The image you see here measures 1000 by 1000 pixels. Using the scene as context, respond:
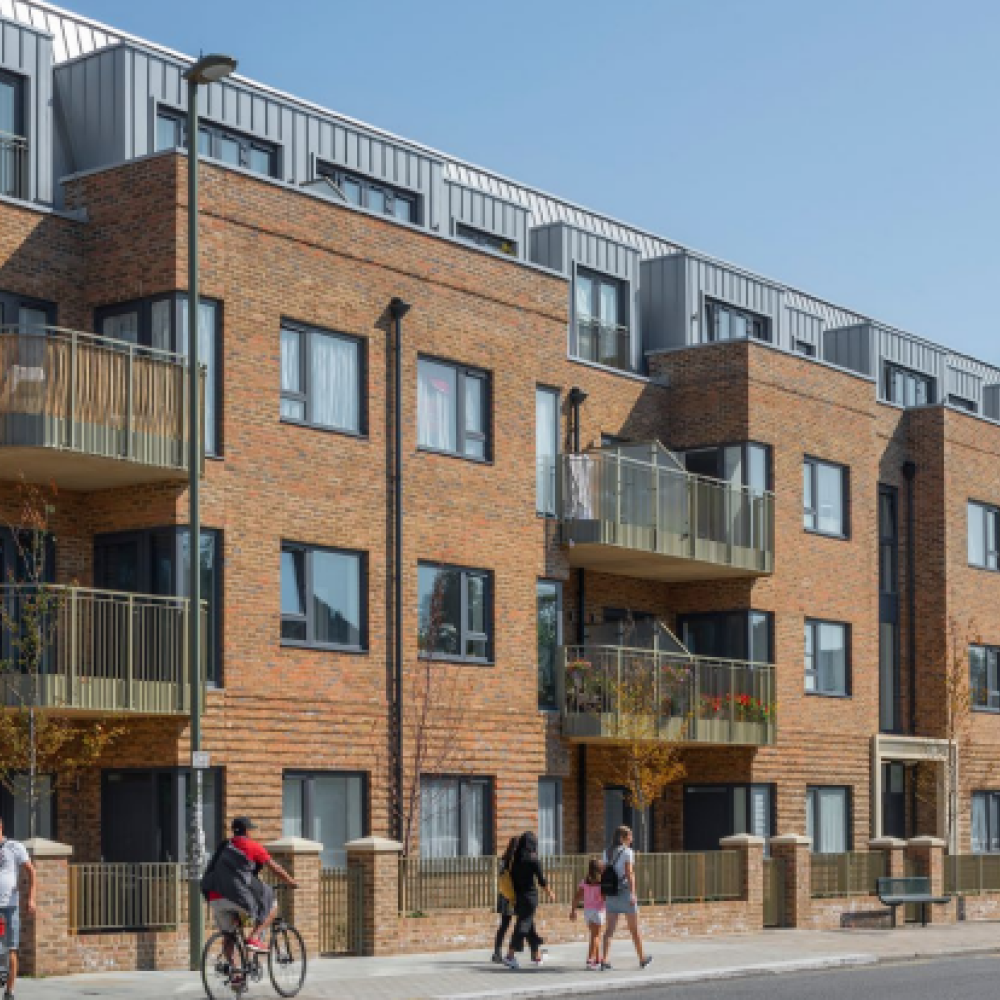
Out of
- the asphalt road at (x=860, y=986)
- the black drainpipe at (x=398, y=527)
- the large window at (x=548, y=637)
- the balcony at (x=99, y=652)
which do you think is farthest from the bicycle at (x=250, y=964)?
the large window at (x=548, y=637)

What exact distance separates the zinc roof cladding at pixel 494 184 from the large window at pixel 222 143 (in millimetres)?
868

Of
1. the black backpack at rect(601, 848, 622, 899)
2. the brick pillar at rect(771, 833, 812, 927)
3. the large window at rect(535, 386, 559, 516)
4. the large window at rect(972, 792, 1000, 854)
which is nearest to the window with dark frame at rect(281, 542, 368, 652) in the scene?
the large window at rect(535, 386, 559, 516)

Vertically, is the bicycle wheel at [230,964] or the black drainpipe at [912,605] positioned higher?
the black drainpipe at [912,605]

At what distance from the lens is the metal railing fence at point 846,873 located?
32.9m

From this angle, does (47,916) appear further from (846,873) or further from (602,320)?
(602,320)

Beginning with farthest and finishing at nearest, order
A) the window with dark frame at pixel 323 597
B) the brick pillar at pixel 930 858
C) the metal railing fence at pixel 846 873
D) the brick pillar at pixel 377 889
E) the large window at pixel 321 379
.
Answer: the brick pillar at pixel 930 858 → the metal railing fence at pixel 846 873 → the large window at pixel 321 379 → the window with dark frame at pixel 323 597 → the brick pillar at pixel 377 889

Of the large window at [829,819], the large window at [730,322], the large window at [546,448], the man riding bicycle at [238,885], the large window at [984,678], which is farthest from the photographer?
the large window at [984,678]

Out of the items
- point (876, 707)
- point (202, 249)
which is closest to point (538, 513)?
point (202, 249)

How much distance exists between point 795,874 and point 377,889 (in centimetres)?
974

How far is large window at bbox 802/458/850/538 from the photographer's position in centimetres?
3684

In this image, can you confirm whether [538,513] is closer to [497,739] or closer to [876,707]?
[497,739]

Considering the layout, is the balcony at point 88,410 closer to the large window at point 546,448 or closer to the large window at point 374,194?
the large window at point 374,194

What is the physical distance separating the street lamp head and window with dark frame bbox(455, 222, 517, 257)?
12908 millimetres

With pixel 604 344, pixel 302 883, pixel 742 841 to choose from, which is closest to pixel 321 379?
pixel 302 883
